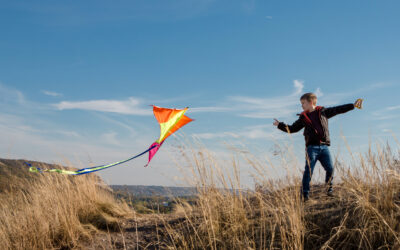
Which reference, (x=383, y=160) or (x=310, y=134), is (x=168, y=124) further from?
(x=383, y=160)

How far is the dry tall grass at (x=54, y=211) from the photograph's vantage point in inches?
162

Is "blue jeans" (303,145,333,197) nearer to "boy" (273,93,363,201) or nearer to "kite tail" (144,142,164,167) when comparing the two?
"boy" (273,93,363,201)

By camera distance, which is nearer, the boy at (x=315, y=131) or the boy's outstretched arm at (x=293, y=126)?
the boy at (x=315, y=131)

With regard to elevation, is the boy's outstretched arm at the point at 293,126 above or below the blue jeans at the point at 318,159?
above

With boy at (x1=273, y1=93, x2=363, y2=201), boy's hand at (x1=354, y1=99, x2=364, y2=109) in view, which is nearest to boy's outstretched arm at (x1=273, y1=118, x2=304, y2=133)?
boy at (x1=273, y1=93, x2=363, y2=201)

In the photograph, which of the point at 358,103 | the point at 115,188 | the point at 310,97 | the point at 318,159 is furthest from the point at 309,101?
the point at 115,188

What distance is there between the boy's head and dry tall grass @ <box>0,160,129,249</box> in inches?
139

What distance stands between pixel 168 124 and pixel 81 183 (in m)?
2.83

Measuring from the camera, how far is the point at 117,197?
6059mm

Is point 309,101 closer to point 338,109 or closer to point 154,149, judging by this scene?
point 338,109

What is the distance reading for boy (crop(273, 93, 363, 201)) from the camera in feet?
13.8

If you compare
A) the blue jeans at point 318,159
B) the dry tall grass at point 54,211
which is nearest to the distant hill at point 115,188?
the dry tall grass at point 54,211

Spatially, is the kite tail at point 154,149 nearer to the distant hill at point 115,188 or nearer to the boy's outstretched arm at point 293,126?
the distant hill at point 115,188

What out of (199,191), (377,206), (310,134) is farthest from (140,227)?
(377,206)
